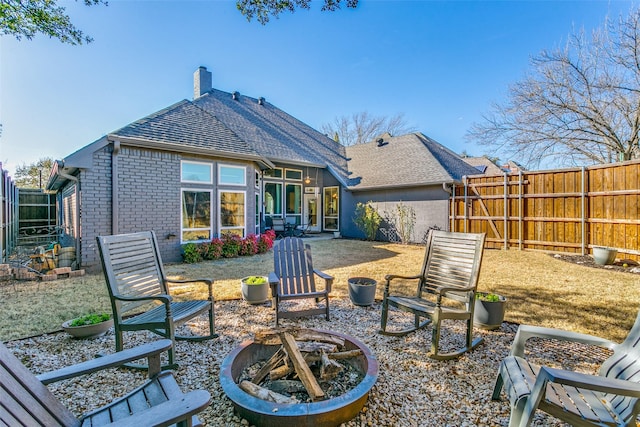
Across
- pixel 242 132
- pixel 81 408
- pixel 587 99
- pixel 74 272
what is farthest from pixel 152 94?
pixel 587 99

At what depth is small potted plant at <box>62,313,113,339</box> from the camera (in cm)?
332

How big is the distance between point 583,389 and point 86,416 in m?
2.81

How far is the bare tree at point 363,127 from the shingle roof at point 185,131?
1801 cm

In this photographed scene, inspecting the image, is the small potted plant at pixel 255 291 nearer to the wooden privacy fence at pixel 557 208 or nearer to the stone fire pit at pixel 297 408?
the stone fire pit at pixel 297 408

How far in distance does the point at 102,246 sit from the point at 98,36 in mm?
6460

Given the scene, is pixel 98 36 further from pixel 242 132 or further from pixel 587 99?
pixel 587 99

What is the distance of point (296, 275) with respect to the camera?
14.0ft

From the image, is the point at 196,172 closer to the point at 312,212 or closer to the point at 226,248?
the point at 226,248

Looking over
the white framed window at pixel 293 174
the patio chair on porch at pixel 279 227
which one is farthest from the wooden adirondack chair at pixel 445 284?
the white framed window at pixel 293 174

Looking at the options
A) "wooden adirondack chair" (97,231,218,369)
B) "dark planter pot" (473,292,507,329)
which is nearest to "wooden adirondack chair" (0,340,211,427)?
"wooden adirondack chair" (97,231,218,369)

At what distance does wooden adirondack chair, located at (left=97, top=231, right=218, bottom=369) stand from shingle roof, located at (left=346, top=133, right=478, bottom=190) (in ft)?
32.1

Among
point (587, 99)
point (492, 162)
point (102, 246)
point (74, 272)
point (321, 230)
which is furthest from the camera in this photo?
point (492, 162)

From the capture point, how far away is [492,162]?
23.0m

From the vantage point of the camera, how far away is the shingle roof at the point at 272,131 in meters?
12.7
